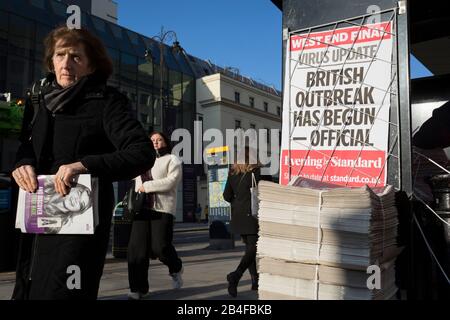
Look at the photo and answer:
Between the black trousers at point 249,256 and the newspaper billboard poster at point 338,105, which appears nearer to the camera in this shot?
the newspaper billboard poster at point 338,105

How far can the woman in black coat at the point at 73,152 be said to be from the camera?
1707 millimetres

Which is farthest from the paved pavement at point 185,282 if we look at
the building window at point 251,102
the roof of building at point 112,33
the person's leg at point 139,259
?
the building window at point 251,102

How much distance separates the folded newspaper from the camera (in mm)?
1681

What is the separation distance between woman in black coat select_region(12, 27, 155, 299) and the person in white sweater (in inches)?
121

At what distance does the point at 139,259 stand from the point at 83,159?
340cm

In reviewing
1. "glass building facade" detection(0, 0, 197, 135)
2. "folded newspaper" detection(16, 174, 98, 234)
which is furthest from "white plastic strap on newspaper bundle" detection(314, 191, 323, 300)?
"glass building facade" detection(0, 0, 197, 135)

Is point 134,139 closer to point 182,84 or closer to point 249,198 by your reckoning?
point 249,198

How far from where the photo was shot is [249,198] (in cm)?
589

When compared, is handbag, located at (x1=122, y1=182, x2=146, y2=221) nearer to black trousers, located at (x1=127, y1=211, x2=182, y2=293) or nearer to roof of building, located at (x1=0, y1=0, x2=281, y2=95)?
black trousers, located at (x1=127, y1=211, x2=182, y2=293)

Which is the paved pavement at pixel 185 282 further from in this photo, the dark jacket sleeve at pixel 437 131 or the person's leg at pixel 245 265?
the dark jacket sleeve at pixel 437 131

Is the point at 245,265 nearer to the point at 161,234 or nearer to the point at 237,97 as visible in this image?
the point at 161,234

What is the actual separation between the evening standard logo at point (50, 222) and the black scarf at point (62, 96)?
1.51 ft

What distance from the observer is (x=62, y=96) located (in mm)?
1842

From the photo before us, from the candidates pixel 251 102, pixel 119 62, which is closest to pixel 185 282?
pixel 119 62
